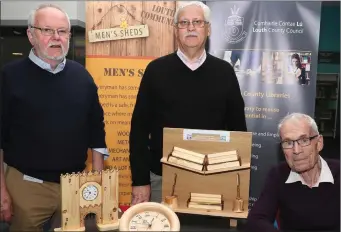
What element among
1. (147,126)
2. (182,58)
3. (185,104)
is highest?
(182,58)

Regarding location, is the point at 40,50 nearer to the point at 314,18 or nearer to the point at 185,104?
the point at 185,104

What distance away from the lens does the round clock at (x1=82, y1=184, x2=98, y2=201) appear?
1.53 m

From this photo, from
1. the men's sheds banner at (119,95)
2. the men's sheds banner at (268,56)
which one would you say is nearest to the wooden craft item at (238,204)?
the men's sheds banner at (268,56)

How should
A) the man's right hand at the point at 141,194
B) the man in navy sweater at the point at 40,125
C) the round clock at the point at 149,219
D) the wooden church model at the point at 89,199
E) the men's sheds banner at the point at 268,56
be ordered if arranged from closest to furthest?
the round clock at the point at 149,219 < the wooden church model at the point at 89,199 < the man in navy sweater at the point at 40,125 < the man's right hand at the point at 141,194 < the men's sheds banner at the point at 268,56

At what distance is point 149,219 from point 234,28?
251 cm

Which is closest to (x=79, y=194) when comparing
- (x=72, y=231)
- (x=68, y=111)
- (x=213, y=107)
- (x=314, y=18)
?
(x=72, y=231)

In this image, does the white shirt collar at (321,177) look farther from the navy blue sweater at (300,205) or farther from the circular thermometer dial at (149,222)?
the circular thermometer dial at (149,222)

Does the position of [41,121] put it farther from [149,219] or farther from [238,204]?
[238,204]

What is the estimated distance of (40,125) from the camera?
1.93m

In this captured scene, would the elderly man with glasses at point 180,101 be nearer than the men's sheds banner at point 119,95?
Yes

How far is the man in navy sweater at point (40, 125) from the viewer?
1913 millimetres

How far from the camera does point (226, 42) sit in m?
3.51

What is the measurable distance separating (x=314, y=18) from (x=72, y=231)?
281 cm

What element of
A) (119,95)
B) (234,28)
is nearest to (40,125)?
(119,95)
